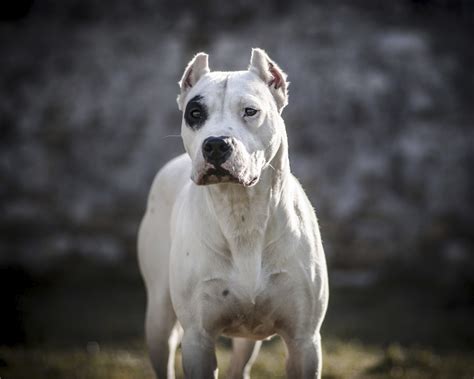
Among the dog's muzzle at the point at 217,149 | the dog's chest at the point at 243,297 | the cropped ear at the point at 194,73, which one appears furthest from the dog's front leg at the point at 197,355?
the cropped ear at the point at 194,73

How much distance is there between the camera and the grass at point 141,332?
689 cm

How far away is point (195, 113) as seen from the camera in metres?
4.03

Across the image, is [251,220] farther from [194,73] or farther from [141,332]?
[141,332]

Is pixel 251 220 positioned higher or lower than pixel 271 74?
lower

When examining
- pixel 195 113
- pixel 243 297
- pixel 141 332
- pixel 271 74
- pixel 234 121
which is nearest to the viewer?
pixel 234 121

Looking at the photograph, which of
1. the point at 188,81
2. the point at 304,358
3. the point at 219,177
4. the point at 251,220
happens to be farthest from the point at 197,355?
the point at 188,81

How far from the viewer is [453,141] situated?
1018 centimetres

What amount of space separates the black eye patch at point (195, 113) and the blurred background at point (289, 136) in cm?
502

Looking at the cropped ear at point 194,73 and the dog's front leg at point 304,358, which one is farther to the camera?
the cropped ear at point 194,73

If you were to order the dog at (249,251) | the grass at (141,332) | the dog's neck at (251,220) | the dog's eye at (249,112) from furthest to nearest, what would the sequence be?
the grass at (141,332) < the dog's neck at (251,220) < the dog at (249,251) < the dog's eye at (249,112)

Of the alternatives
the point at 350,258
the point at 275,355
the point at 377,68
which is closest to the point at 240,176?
the point at 275,355

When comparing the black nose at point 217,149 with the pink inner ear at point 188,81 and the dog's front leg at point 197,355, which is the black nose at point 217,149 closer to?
the pink inner ear at point 188,81

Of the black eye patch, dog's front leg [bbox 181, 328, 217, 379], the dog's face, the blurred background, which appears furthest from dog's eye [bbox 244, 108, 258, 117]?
the blurred background

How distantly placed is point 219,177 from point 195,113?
1.33ft
